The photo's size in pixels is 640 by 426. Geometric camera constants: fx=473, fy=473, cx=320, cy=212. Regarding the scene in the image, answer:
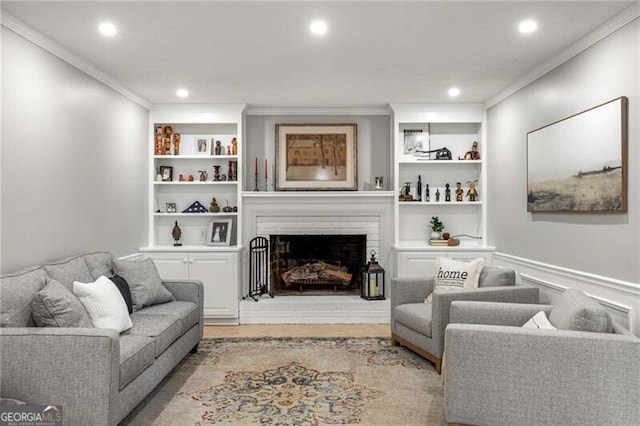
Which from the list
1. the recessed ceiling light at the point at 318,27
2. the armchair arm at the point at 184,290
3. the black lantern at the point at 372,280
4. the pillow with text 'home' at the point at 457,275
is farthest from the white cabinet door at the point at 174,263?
the recessed ceiling light at the point at 318,27

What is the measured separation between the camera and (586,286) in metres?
3.39

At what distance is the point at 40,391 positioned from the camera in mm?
2363

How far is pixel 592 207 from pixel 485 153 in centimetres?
236

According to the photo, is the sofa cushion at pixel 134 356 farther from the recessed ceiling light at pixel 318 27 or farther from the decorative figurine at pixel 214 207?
the decorative figurine at pixel 214 207

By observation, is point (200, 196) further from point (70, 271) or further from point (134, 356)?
point (134, 356)

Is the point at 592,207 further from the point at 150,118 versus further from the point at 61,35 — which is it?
the point at 150,118

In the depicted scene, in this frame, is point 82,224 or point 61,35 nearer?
point 61,35

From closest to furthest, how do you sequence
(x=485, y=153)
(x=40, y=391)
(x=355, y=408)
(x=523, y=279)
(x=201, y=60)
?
1. (x=40, y=391)
2. (x=355, y=408)
3. (x=201, y=60)
4. (x=523, y=279)
5. (x=485, y=153)

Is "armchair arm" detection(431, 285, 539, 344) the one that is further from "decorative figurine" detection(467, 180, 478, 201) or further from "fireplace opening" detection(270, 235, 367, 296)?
"fireplace opening" detection(270, 235, 367, 296)

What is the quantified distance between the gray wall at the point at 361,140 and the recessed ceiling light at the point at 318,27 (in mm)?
2606

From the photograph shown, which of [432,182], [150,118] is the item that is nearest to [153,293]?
[150,118]

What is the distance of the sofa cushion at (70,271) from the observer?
311 centimetres

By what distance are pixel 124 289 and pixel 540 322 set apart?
2.94 meters

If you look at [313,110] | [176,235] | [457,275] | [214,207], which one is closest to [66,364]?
[457,275]
